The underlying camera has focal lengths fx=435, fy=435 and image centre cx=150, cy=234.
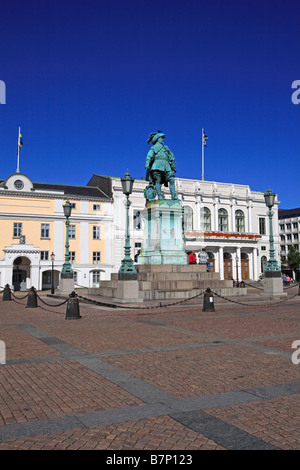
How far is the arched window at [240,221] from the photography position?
70.2m

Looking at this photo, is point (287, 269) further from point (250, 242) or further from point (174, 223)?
point (174, 223)

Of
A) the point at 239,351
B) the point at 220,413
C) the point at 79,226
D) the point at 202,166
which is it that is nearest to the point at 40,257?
the point at 79,226

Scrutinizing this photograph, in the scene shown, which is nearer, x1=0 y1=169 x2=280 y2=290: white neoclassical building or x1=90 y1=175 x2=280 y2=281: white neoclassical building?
x1=0 y1=169 x2=280 y2=290: white neoclassical building

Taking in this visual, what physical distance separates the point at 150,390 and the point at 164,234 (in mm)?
18139

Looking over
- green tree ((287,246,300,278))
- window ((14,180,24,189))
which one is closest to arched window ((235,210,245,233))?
green tree ((287,246,300,278))

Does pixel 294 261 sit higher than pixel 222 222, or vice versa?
pixel 222 222

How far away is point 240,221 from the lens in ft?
232

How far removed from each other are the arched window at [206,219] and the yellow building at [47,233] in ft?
52.5

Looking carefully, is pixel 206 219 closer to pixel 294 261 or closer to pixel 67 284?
pixel 294 261

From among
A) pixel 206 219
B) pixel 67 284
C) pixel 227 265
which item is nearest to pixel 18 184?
pixel 67 284

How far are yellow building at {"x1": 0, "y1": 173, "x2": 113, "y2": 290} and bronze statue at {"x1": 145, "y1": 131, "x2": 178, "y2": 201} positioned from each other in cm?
2784

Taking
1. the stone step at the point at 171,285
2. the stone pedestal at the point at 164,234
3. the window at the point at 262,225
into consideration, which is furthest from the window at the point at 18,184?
the window at the point at 262,225

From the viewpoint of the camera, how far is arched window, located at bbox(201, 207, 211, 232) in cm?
6688

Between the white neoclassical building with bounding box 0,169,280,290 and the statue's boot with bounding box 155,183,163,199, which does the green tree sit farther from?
the statue's boot with bounding box 155,183,163,199
